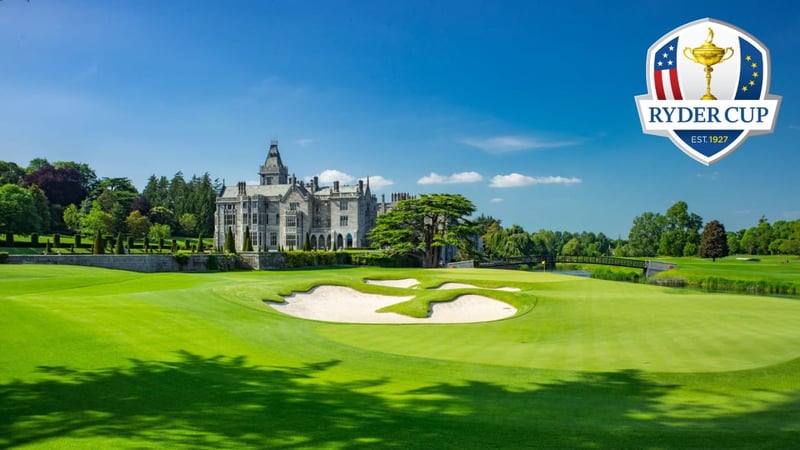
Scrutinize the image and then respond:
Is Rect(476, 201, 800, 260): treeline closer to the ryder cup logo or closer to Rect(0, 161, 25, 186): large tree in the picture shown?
the ryder cup logo

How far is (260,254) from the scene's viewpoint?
5409 cm

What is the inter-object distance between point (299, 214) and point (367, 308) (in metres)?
68.5

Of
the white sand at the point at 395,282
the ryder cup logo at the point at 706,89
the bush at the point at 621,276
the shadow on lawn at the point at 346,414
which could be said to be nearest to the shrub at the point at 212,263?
the white sand at the point at 395,282

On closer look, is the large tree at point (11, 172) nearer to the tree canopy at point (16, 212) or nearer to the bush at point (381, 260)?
the tree canopy at point (16, 212)

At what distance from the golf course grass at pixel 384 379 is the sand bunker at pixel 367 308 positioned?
2831mm

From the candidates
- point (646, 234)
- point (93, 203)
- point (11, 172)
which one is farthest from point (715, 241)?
point (11, 172)

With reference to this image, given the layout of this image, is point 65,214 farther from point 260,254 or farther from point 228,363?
point 228,363

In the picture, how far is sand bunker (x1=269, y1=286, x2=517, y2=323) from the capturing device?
2261 cm

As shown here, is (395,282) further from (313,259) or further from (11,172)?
(11,172)

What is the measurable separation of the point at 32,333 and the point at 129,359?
9.50 ft

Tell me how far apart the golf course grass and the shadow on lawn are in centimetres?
4

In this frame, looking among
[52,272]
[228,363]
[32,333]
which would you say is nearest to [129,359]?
[228,363]

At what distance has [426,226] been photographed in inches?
2571

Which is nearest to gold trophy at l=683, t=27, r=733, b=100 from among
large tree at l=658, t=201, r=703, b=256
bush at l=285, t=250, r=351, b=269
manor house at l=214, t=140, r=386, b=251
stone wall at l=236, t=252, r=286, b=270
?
stone wall at l=236, t=252, r=286, b=270
